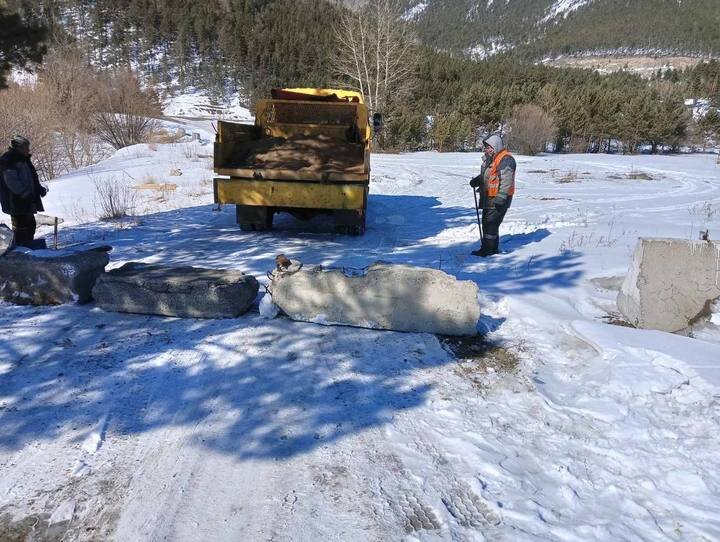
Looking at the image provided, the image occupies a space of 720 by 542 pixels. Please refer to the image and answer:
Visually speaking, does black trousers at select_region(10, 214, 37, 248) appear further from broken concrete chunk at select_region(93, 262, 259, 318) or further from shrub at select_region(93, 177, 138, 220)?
broken concrete chunk at select_region(93, 262, 259, 318)

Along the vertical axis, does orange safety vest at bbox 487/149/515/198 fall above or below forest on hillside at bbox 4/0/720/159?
below

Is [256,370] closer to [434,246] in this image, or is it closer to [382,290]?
[382,290]

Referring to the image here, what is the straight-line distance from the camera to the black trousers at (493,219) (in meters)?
6.18

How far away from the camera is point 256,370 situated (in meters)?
3.19

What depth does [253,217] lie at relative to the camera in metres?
7.35

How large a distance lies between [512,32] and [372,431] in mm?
170863

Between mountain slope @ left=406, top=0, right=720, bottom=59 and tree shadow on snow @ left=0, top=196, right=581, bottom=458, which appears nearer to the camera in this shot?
tree shadow on snow @ left=0, top=196, right=581, bottom=458

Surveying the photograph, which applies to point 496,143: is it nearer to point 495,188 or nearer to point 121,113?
point 495,188

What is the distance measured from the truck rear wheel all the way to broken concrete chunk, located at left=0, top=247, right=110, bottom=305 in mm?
3309

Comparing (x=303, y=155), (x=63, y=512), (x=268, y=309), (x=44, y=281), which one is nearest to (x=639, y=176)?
(x=303, y=155)

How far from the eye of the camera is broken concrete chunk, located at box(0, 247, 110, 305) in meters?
4.05

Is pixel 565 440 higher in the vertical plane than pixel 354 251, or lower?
lower

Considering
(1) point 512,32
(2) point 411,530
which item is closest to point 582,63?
(1) point 512,32

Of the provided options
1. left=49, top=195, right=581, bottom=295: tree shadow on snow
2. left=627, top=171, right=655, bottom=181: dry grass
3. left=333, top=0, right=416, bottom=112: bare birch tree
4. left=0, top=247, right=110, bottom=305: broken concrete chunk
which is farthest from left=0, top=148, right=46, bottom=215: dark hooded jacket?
left=333, top=0, right=416, bottom=112: bare birch tree
